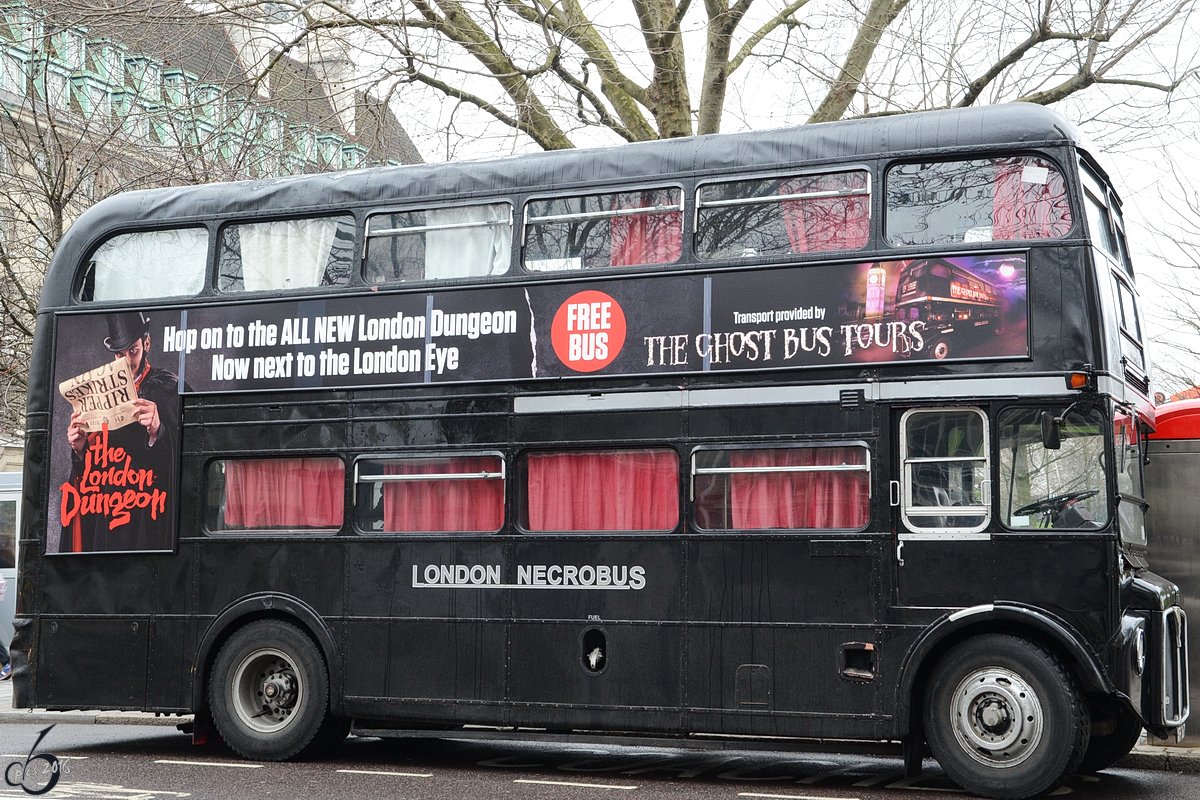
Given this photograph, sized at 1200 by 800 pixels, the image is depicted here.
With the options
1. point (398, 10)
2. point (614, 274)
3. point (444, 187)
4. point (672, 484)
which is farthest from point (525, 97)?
point (672, 484)

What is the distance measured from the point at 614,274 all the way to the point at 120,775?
4970 mm

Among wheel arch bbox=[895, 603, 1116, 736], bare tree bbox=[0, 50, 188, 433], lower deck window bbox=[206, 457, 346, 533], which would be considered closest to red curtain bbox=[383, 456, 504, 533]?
lower deck window bbox=[206, 457, 346, 533]

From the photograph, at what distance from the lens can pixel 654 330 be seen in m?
9.48

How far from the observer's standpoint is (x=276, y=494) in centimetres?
1055

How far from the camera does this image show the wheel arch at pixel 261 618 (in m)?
10.2

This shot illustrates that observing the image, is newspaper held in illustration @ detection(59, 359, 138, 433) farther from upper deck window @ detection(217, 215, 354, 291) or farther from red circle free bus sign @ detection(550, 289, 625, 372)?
red circle free bus sign @ detection(550, 289, 625, 372)

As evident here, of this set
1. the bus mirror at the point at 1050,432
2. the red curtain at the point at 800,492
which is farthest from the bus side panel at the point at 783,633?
the bus mirror at the point at 1050,432

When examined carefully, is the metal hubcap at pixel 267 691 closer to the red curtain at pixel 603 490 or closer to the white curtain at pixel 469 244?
the red curtain at pixel 603 490

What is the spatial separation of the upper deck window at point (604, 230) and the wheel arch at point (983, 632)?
10.1 feet

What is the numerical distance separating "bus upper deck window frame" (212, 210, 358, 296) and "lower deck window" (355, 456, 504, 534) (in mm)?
1473

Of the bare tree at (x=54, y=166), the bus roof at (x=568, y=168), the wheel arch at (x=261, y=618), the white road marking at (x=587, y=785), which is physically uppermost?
the bare tree at (x=54, y=166)

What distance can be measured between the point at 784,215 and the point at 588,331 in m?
1.59

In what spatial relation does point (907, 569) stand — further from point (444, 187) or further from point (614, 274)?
point (444, 187)

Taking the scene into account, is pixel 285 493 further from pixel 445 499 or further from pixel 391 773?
pixel 391 773
